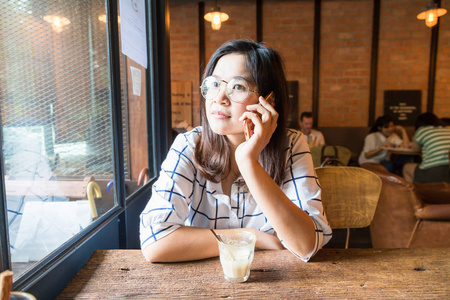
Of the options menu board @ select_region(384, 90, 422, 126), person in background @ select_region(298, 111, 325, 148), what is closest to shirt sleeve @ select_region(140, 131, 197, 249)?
person in background @ select_region(298, 111, 325, 148)

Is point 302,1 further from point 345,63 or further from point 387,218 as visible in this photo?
point 387,218

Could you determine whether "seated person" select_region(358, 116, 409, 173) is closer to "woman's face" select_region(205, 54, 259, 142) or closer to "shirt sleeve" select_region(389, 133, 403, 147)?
"shirt sleeve" select_region(389, 133, 403, 147)

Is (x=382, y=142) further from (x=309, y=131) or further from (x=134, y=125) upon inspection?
(x=134, y=125)

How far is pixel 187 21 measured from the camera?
18.7 ft

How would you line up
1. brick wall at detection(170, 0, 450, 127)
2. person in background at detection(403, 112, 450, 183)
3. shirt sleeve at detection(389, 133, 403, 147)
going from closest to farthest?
person in background at detection(403, 112, 450, 183) < shirt sleeve at detection(389, 133, 403, 147) < brick wall at detection(170, 0, 450, 127)

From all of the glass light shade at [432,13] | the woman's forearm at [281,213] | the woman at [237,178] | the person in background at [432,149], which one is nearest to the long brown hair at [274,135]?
the woman at [237,178]

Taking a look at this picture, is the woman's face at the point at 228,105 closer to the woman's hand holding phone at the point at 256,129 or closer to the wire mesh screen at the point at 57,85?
the woman's hand holding phone at the point at 256,129

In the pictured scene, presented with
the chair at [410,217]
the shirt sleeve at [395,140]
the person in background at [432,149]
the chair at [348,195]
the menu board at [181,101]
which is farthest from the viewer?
the menu board at [181,101]

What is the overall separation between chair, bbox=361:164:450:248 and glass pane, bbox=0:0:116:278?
209cm

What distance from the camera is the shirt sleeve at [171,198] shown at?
1.01 metres

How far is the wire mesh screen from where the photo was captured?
93 centimetres

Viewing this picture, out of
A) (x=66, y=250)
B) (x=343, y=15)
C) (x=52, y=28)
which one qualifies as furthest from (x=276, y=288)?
(x=343, y=15)

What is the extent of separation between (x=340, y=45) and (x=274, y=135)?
16.5ft

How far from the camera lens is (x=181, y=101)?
583 cm
